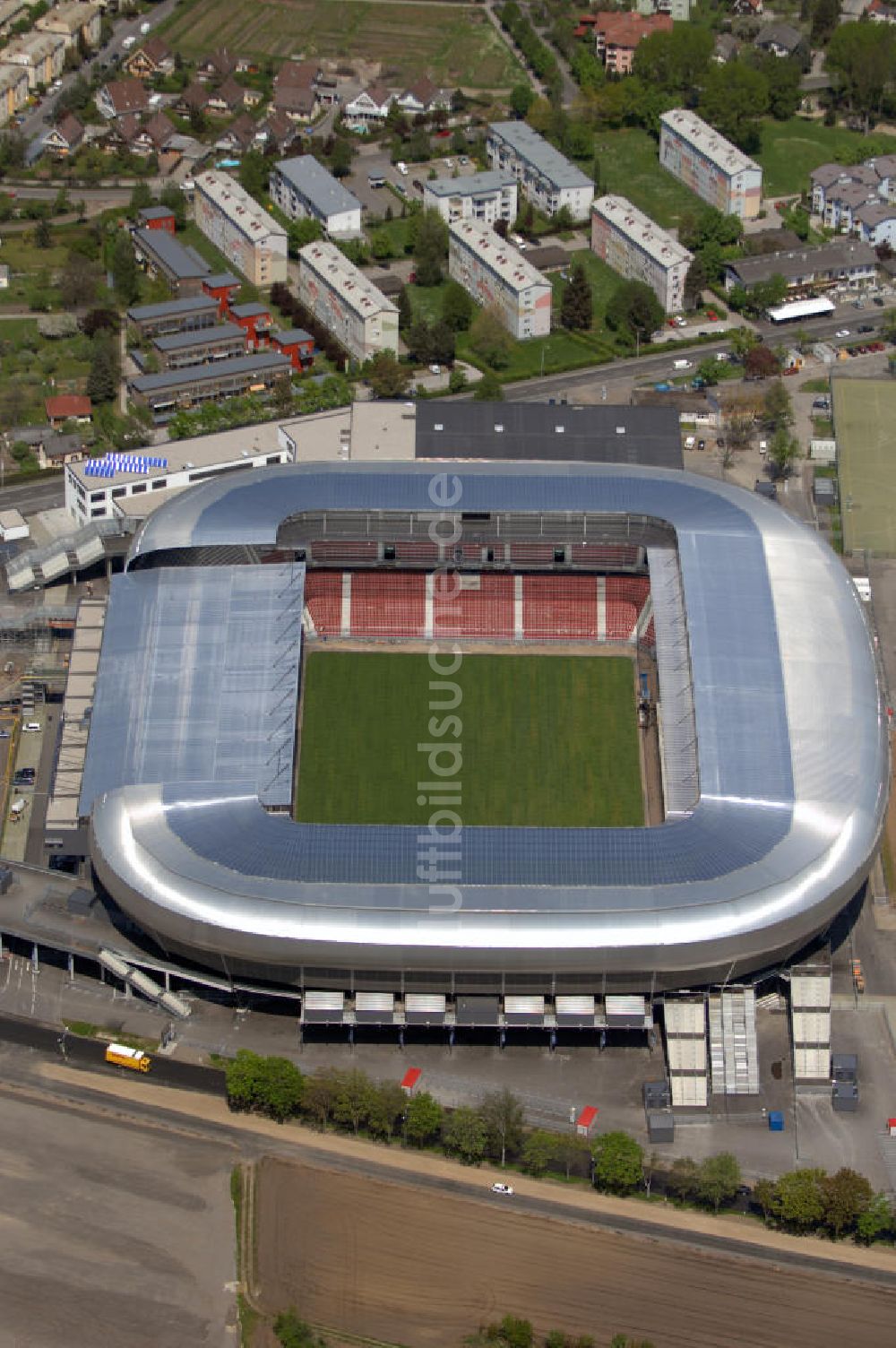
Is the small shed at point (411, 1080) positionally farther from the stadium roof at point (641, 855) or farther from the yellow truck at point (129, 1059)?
the yellow truck at point (129, 1059)

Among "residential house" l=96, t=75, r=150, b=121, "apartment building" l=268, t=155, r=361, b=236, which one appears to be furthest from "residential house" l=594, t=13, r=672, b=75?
"residential house" l=96, t=75, r=150, b=121

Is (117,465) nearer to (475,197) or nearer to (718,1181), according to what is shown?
(475,197)

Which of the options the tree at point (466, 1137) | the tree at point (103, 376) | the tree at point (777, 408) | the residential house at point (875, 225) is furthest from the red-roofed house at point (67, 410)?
the tree at point (466, 1137)

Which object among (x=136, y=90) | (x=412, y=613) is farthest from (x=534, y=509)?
(x=136, y=90)

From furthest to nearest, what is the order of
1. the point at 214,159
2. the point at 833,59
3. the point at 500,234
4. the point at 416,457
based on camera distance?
the point at 833,59, the point at 214,159, the point at 500,234, the point at 416,457

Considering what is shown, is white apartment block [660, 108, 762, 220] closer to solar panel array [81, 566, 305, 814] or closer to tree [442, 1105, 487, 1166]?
solar panel array [81, 566, 305, 814]

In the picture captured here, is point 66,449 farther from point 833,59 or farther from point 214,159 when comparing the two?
point 833,59

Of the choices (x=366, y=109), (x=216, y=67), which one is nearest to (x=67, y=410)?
(x=366, y=109)
